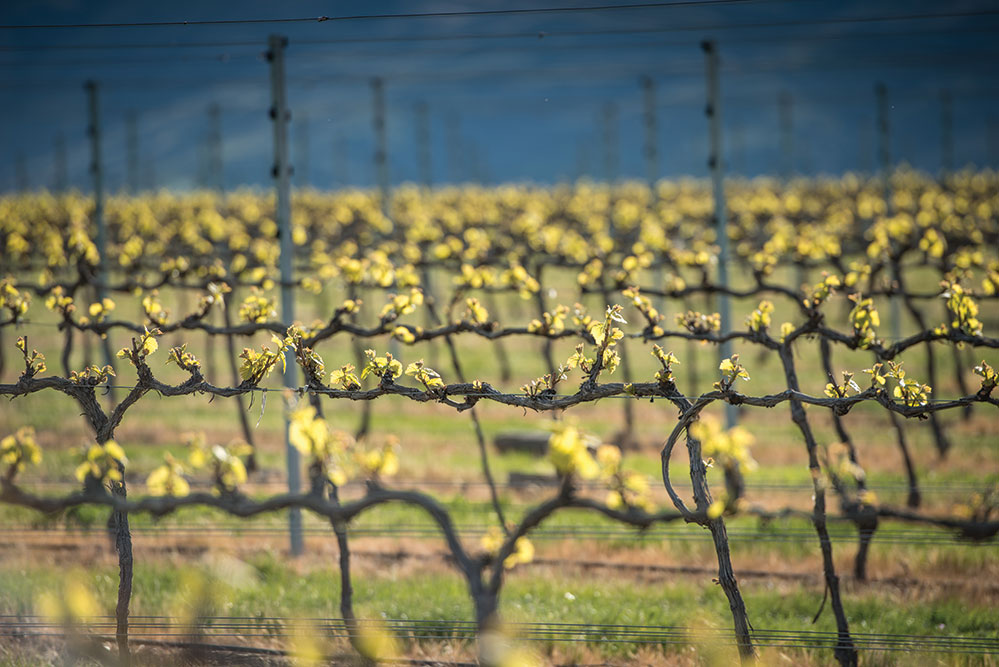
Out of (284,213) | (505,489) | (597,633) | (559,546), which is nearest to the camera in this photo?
(597,633)

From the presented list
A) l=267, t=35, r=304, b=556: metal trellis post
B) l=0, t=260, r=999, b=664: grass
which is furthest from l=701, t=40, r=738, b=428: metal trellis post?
l=267, t=35, r=304, b=556: metal trellis post

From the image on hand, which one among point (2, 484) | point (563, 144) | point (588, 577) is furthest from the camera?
point (563, 144)

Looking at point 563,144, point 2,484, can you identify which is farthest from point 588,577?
point 563,144

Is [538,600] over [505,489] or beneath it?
beneath

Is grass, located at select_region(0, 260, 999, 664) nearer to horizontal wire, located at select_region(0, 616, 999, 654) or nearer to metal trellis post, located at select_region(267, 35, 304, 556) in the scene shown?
horizontal wire, located at select_region(0, 616, 999, 654)

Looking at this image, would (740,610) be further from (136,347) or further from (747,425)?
(747,425)

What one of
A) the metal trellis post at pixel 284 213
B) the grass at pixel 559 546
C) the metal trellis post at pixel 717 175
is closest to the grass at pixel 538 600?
the grass at pixel 559 546

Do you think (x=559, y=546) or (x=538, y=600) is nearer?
(x=538, y=600)

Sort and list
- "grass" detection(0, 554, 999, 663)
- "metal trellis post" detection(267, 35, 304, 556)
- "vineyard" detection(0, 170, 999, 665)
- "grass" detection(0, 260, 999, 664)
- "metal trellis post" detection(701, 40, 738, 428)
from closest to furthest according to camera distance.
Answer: "vineyard" detection(0, 170, 999, 665) → "grass" detection(0, 554, 999, 663) → "grass" detection(0, 260, 999, 664) → "metal trellis post" detection(267, 35, 304, 556) → "metal trellis post" detection(701, 40, 738, 428)

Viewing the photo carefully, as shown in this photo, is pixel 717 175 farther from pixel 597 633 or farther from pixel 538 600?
pixel 597 633

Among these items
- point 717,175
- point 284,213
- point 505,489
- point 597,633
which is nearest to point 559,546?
point 505,489

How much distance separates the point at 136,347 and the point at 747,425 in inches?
384

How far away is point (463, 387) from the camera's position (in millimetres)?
5781

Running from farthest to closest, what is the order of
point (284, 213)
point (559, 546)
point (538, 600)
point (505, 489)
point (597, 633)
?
point (505, 489) → point (284, 213) → point (559, 546) → point (538, 600) → point (597, 633)
